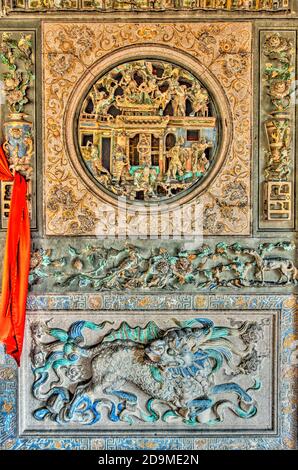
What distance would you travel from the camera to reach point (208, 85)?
4215 millimetres

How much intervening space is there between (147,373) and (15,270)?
160cm

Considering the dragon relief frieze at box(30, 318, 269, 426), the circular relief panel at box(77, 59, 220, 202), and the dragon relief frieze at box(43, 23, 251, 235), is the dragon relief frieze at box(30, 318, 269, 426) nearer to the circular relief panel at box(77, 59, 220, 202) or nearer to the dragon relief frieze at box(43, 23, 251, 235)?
the dragon relief frieze at box(43, 23, 251, 235)

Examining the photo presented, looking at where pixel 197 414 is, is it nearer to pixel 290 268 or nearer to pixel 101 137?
pixel 290 268

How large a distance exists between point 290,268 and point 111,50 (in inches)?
107

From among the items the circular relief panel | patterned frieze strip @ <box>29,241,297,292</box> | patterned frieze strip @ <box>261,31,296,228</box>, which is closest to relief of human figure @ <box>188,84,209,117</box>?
the circular relief panel

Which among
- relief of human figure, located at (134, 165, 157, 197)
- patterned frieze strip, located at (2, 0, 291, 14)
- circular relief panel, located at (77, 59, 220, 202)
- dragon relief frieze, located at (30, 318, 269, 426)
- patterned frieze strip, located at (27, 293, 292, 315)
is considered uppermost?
patterned frieze strip, located at (2, 0, 291, 14)

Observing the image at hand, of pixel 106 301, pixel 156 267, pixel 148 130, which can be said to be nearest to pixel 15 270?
pixel 106 301

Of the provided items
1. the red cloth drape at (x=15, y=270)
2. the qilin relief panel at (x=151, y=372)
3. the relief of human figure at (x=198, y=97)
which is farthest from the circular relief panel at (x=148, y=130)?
the qilin relief panel at (x=151, y=372)

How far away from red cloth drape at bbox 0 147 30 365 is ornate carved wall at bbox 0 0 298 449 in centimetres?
10

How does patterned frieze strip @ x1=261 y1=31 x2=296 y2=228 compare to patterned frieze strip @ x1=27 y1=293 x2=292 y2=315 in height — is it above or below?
above

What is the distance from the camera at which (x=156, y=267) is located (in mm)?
4219

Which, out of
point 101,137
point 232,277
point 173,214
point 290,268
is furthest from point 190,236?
point 101,137

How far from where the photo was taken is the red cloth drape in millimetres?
4086
